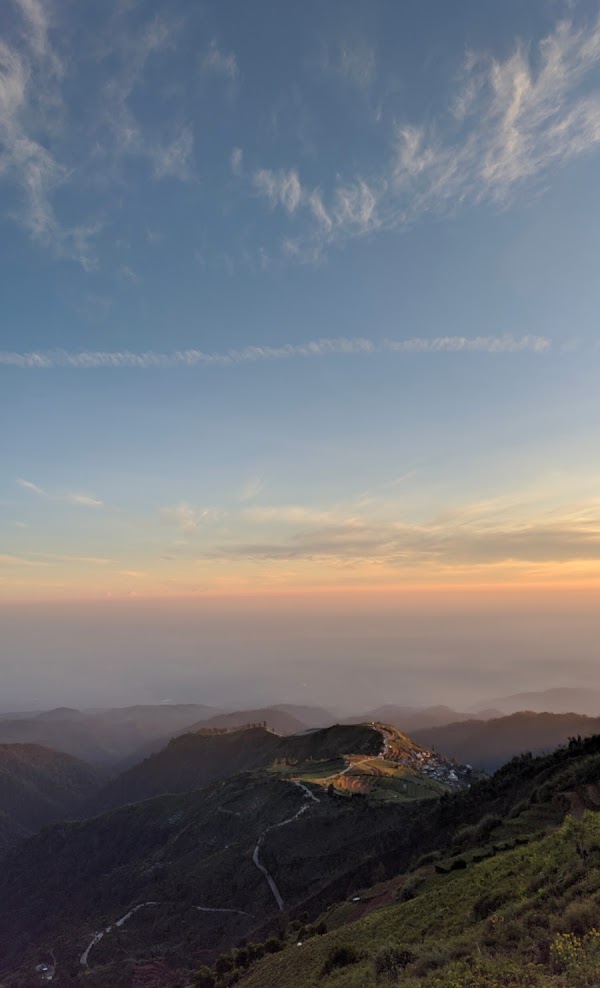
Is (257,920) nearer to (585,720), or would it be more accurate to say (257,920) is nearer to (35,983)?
(35,983)

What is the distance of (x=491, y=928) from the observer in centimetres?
1625

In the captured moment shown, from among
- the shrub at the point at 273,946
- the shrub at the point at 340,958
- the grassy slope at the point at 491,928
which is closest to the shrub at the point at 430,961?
the grassy slope at the point at 491,928

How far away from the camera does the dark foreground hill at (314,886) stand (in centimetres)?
1645

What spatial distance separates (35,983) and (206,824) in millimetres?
33624

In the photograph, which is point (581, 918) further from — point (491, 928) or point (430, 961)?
point (430, 961)

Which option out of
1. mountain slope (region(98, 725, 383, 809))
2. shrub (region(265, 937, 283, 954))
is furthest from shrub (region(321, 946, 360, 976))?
mountain slope (region(98, 725, 383, 809))

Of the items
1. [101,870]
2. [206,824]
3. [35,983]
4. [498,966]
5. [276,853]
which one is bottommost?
[101,870]

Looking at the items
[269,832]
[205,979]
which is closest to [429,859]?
[205,979]

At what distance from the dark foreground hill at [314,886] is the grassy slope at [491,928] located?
8 centimetres

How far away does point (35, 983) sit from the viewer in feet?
226

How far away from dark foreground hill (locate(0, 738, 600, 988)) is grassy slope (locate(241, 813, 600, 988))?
0.08 metres

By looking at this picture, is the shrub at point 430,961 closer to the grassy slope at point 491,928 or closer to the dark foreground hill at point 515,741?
the grassy slope at point 491,928

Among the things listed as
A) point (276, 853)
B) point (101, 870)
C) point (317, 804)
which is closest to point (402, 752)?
point (317, 804)

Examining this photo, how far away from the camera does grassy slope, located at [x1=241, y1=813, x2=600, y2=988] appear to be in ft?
42.7
